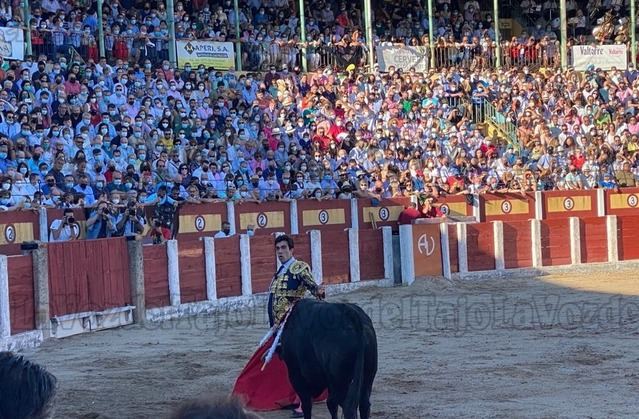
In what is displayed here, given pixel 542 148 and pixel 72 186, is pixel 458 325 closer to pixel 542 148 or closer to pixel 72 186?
pixel 72 186

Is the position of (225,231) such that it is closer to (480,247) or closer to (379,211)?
(379,211)

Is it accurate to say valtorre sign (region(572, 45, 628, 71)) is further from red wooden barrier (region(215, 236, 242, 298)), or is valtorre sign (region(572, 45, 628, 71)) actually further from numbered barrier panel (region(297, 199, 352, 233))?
red wooden barrier (region(215, 236, 242, 298))

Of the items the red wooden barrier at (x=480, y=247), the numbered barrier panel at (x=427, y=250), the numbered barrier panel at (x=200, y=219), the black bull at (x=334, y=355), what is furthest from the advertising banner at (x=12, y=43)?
the black bull at (x=334, y=355)

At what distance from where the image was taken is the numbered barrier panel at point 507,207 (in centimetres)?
1931

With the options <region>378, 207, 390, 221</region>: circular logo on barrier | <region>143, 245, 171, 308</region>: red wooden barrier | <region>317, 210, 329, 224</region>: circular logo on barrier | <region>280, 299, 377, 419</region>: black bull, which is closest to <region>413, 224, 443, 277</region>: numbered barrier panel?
<region>378, 207, 390, 221</region>: circular logo on barrier

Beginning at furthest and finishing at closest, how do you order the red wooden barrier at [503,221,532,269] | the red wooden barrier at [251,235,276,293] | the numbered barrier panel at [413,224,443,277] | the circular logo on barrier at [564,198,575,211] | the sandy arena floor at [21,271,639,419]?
the circular logo on barrier at [564,198,575,211] < the red wooden barrier at [503,221,532,269] < the numbered barrier panel at [413,224,443,277] < the red wooden barrier at [251,235,276,293] < the sandy arena floor at [21,271,639,419]

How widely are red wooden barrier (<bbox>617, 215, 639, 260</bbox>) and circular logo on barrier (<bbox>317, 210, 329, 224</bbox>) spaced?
5406 mm

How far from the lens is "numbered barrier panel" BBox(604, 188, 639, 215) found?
20641 millimetres

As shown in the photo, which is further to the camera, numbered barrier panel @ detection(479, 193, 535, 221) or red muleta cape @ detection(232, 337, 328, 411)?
numbered barrier panel @ detection(479, 193, 535, 221)

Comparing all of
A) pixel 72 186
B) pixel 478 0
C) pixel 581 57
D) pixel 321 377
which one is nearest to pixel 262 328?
pixel 72 186

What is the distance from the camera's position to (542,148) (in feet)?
68.2

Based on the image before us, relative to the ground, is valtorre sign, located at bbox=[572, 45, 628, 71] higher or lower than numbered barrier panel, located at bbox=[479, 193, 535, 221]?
higher

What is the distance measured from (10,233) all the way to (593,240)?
34.7 ft

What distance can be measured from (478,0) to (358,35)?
5.97 m
